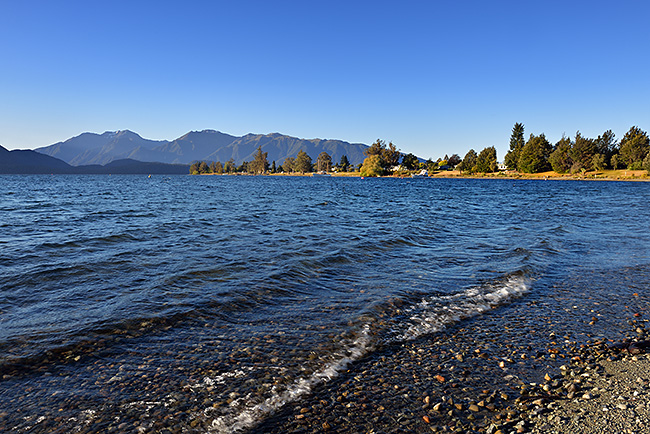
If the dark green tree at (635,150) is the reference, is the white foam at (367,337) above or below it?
below

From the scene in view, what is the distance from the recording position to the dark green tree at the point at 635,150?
12962 centimetres

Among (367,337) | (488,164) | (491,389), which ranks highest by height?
(488,164)

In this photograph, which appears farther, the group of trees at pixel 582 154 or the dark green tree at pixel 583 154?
the dark green tree at pixel 583 154

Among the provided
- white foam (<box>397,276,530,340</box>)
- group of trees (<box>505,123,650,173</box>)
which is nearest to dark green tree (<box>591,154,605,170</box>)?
group of trees (<box>505,123,650,173</box>)

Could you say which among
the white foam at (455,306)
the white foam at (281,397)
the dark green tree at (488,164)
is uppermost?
the dark green tree at (488,164)

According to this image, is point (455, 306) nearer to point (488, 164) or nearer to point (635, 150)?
point (635, 150)

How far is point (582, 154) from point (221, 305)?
180320 millimetres

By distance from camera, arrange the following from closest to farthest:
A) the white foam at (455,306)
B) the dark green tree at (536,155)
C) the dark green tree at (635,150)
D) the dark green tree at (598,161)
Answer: the white foam at (455,306) < the dark green tree at (635,150) < the dark green tree at (598,161) < the dark green tree at (536,155)

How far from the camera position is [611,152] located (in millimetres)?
148750

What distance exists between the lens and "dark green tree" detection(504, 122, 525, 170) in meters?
181

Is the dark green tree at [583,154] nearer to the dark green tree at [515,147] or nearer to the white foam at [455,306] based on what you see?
the dark green tree at [515,147]

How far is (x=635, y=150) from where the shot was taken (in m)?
131

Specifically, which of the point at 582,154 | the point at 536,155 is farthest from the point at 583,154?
the point at 536,155

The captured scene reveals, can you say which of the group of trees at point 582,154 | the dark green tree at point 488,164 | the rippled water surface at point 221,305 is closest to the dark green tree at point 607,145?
the group of trees at point 582,154
